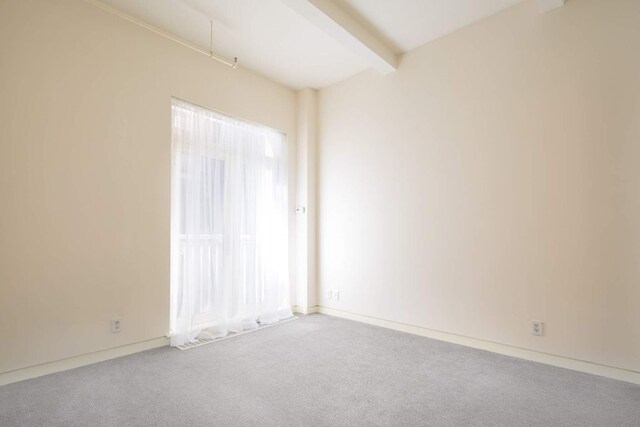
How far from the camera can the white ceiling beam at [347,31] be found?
2822 mm

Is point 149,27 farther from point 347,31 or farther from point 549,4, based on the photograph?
point 549,4

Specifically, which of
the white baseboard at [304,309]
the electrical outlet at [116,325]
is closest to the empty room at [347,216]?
the electrical outlet at [116,325]

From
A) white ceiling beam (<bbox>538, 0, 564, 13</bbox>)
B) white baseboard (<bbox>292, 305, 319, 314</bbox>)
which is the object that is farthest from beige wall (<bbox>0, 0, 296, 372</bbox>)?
white ceiling beam (<bbox>538, 0, 564, 13</bbox>)

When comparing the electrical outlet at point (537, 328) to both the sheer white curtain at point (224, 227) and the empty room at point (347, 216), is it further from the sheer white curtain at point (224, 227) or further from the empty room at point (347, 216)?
the sheer white curtain at point (224, 227)

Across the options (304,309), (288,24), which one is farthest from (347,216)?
(288,24)

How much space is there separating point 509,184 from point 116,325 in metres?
3.67

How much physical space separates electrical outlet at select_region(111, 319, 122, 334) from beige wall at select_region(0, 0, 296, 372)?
0.16 ft

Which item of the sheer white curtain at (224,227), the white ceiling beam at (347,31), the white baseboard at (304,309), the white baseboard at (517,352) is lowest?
the white baseboard at (304,309)

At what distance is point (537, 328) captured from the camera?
285 centimetres

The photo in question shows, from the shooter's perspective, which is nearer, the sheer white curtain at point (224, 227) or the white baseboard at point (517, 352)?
the white baseboard at point (517, 352)

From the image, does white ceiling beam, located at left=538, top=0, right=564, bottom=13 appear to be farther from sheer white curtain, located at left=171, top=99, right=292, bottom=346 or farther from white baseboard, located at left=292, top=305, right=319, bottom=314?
white baseboard, located at left=292, top=305, right=319, bottom=314

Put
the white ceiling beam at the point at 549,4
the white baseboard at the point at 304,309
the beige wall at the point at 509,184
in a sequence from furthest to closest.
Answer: the white baseboard at the point at 304,309
the white ceiling beam at the point at 549,4
the beige wall at the point at 509,184

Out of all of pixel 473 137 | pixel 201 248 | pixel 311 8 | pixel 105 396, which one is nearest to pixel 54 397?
pixel 105 396

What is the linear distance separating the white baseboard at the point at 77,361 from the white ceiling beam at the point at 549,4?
445 cm
